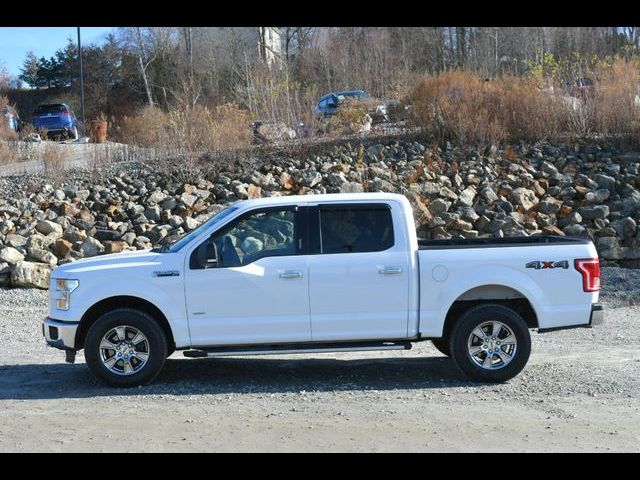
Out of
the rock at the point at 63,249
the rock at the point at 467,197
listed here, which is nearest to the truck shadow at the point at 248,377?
the rock at the point at 63,249

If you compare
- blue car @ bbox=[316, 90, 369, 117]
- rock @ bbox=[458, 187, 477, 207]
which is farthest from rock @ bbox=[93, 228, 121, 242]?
blue car @ bbox=[316, 90, 369, 117]

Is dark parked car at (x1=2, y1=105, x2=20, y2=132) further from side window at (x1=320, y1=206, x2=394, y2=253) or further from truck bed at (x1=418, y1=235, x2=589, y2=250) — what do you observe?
truck bed at (x1=418, y1=235, x2=589, y2=250)

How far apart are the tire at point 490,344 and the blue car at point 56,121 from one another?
1224 inches

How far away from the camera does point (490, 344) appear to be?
9078 millimetres

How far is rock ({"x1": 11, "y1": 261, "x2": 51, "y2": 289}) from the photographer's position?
15602mm

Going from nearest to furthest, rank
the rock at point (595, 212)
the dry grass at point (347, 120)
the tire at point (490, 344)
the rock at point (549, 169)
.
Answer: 1. the tire at point (490, 344)
2. the rock at point (595, 212)
3. the rock at point (549, 169)
4. the dry grass at point (347, 120)

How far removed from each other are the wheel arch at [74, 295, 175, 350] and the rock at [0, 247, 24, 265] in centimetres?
760

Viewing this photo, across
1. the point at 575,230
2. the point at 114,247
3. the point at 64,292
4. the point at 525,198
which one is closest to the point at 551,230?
the point at 575,230

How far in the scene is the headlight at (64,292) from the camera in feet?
29.3

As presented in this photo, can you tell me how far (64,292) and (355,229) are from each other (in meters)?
3.10

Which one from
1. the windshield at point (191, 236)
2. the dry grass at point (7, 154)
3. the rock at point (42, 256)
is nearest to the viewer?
the windshield at point (191, 236)

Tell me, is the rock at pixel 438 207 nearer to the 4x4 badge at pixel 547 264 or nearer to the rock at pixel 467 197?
the rock at pixel 467 197

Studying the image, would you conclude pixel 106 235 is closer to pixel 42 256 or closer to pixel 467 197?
pixel 42 256

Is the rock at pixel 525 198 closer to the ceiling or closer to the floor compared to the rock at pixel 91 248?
closer to the ceiling
